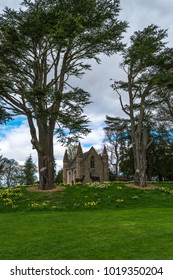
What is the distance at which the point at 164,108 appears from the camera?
117ft

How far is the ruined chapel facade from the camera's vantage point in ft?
163

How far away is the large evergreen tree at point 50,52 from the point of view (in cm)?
1728

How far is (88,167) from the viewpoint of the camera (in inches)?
2042

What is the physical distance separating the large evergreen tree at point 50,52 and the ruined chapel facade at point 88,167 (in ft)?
95.3

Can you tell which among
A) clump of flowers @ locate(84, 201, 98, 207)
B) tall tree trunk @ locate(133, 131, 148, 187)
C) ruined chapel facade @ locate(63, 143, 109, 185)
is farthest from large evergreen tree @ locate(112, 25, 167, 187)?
ruined chapel facade @ locate(63, 143, 109, 185)

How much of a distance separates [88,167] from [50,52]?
33.4 m

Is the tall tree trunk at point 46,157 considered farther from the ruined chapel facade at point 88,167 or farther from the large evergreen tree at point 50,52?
the ruined chapel facade at point 88,167

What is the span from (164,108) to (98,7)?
771 inches

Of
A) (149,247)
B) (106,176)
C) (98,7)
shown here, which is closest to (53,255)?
(149,247)

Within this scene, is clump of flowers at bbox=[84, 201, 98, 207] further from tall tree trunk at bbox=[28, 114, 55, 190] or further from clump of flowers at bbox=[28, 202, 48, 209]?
tall tree trunk at bbox=[28, 114, 55, 190]

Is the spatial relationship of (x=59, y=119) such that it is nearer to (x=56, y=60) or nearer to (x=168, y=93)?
(x=56, y=60)

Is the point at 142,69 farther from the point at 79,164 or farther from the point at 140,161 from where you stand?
the point at 79,164

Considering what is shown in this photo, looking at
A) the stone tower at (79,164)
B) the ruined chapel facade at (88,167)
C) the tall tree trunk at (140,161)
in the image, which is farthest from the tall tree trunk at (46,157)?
the stone tower at (79,164)
